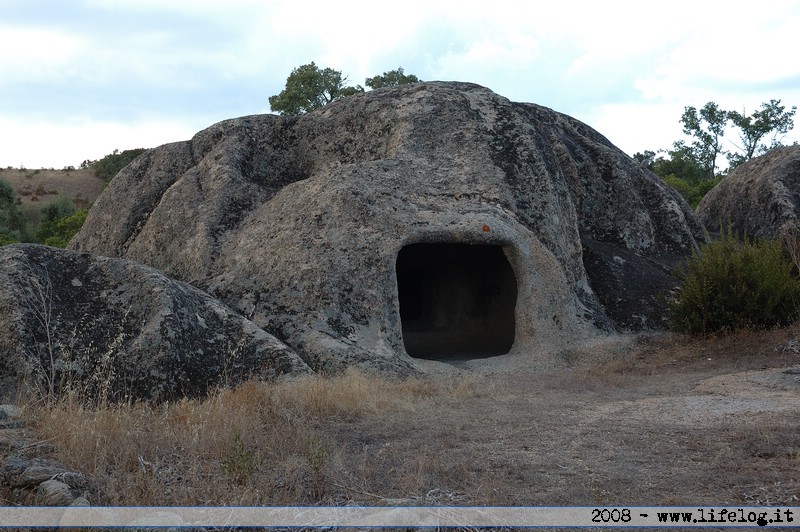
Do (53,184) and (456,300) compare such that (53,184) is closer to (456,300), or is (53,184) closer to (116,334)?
(456,300)

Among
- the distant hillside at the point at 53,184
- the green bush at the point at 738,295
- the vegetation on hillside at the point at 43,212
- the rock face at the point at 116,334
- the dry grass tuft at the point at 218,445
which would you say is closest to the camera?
the dry grass tuft at the point at 218,445

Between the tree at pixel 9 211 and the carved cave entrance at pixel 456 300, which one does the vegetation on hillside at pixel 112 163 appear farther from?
the carved cave entrance at pixel 456 300

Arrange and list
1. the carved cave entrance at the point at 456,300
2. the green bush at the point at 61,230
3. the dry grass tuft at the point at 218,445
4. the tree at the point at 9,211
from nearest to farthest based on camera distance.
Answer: the dry grass tuft at the point at 218,445, the carved cave entrance at the point at 456,300, the green bush at the point at 61,230, the tree at the point at 9,211

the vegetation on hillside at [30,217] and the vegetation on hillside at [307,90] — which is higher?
the vegetation on hillside at [307,90]

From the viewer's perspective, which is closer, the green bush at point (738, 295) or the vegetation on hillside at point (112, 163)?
the green bush at point (738, 295)

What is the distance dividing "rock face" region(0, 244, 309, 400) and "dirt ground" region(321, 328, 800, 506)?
223 cm

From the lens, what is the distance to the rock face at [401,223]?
10.7 meters

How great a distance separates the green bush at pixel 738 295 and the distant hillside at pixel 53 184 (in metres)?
30.2

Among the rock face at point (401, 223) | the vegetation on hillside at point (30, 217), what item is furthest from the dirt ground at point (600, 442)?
the vegetation on hillside at point (30, 217)

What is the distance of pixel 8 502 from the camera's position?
14.3 ft

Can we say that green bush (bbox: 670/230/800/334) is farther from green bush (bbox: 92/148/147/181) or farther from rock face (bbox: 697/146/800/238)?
green bush (bbox: 92/148/147/181)

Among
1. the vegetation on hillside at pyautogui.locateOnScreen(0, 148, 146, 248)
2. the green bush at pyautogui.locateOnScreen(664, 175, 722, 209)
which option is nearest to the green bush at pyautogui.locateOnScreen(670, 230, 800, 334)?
the green bush at pyautogui.locateOnScreen(664, 175, 722, 209)

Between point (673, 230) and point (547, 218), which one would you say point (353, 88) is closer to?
point (673, 230)

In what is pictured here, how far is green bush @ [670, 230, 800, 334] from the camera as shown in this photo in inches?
446
